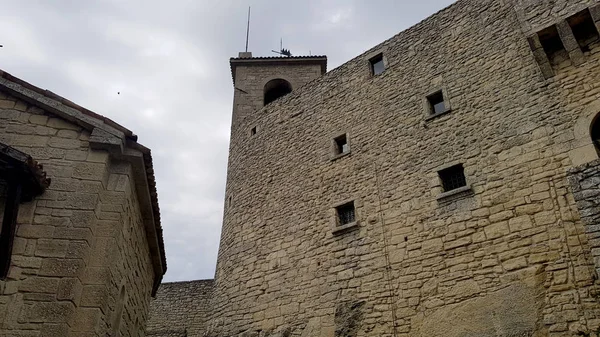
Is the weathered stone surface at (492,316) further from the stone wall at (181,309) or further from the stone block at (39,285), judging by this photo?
the stone wall at (181,309)

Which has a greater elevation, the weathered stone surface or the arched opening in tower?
the arched opening in tower

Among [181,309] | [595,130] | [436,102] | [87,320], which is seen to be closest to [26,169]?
[87,320]

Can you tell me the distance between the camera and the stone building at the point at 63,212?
15.5 feet

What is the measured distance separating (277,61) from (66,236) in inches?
540

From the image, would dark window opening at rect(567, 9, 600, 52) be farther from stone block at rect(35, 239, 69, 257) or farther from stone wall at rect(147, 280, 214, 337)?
stone wall at rect(147, 280, 214, 337)

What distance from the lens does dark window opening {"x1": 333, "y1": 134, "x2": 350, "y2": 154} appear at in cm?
1148

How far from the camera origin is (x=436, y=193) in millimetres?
8938

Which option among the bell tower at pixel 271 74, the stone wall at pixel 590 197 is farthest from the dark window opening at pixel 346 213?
the bell tower at pixel 271 74

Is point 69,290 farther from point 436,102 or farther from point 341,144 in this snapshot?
point 436,102

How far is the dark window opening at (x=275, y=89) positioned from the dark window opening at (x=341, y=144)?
624cm

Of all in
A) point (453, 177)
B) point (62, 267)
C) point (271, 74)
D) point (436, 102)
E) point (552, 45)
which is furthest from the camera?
point (271, 74)

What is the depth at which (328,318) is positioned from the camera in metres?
9.16

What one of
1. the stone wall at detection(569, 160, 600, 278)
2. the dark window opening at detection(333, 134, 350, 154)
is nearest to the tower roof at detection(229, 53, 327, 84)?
the dark window opening at detection(333, 134, 350, 154)

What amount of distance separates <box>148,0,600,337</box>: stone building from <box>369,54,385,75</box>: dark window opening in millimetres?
60
